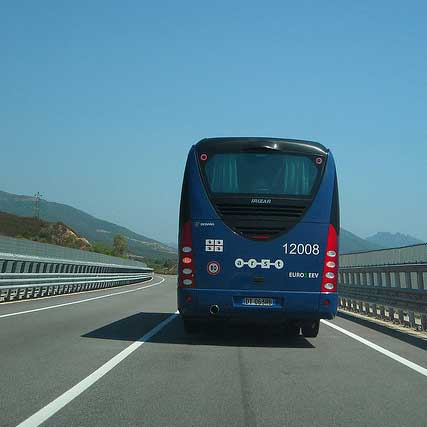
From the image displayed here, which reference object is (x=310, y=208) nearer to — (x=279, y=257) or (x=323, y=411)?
(x=279, y=257)

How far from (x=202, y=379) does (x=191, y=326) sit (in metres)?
4.77

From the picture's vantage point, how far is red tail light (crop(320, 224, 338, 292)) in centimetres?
1202

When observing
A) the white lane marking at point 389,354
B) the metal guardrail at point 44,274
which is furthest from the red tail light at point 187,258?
the metal guardrail at point 44,274

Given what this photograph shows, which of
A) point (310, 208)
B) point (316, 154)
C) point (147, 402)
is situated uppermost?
point (316, 154)

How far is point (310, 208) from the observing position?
472 inches

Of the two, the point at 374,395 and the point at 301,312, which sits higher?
the point at 301,312

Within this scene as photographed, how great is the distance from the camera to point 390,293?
55.3ft

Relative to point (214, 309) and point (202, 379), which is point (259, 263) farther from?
point (202, 379)

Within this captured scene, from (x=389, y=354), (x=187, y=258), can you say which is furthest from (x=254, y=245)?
(x=389, y=354)

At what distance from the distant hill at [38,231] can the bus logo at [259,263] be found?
10108cm

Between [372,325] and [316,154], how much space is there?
20.2ft

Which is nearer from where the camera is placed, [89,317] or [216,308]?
[216,308]

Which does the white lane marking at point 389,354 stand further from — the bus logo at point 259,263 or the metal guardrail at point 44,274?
the metal guardrail at point 44,274

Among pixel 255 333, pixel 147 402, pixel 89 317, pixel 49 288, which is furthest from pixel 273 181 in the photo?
pixel 49 288
